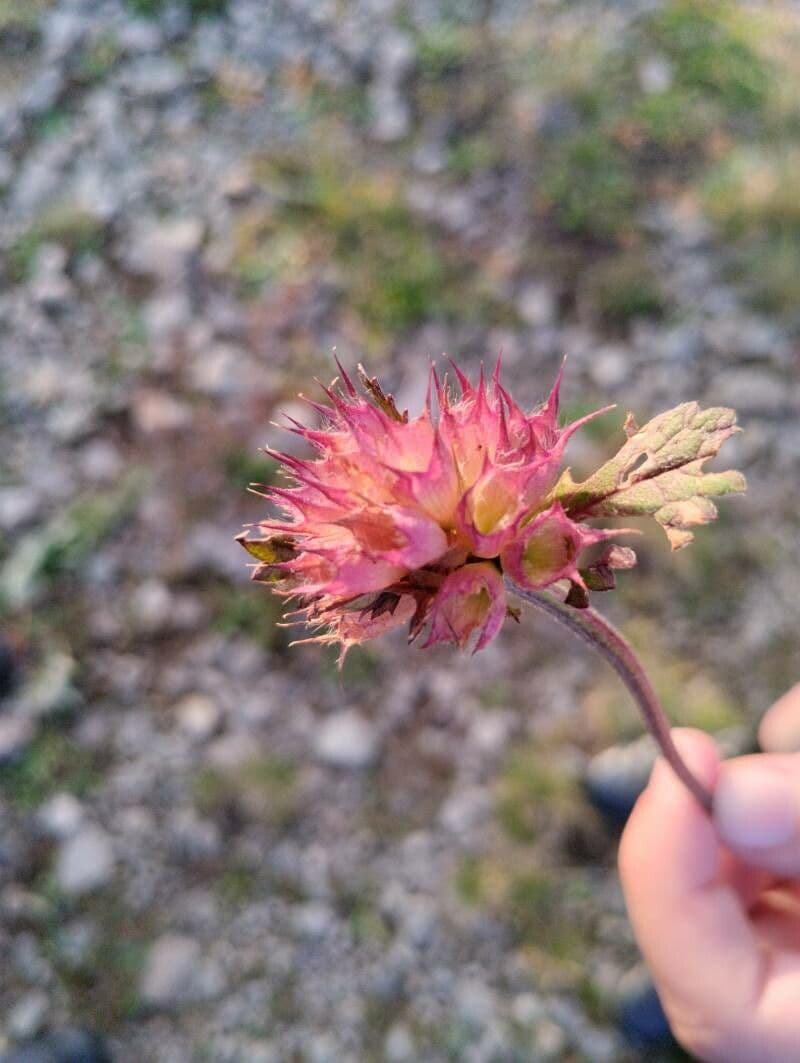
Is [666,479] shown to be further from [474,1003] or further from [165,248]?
[165,248]

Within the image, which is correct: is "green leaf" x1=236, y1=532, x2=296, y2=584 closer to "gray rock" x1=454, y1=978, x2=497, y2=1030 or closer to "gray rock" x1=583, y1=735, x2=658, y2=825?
"gray rock" x1=583, y1=735, x2=658, y2=825

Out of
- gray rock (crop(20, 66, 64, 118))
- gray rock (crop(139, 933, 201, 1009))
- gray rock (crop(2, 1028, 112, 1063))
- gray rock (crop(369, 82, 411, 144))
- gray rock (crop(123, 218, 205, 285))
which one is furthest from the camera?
gray rock (crop(20, 66, 64, 118))

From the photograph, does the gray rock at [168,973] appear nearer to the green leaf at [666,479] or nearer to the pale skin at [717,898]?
the pale skin at [717,898]

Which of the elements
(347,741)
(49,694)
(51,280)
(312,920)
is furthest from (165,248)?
(312,920)

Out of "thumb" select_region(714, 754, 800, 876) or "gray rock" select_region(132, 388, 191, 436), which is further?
"gray rock" select_region(132, 388, 191, 436)

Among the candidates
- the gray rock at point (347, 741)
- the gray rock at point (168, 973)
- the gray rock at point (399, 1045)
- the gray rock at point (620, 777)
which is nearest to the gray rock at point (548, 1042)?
the gray rock at point (399, 1045)

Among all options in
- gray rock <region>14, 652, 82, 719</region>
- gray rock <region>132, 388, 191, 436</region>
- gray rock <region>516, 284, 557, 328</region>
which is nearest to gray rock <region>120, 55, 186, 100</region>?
gray rock <region>132, 388, 191, 436</region>
